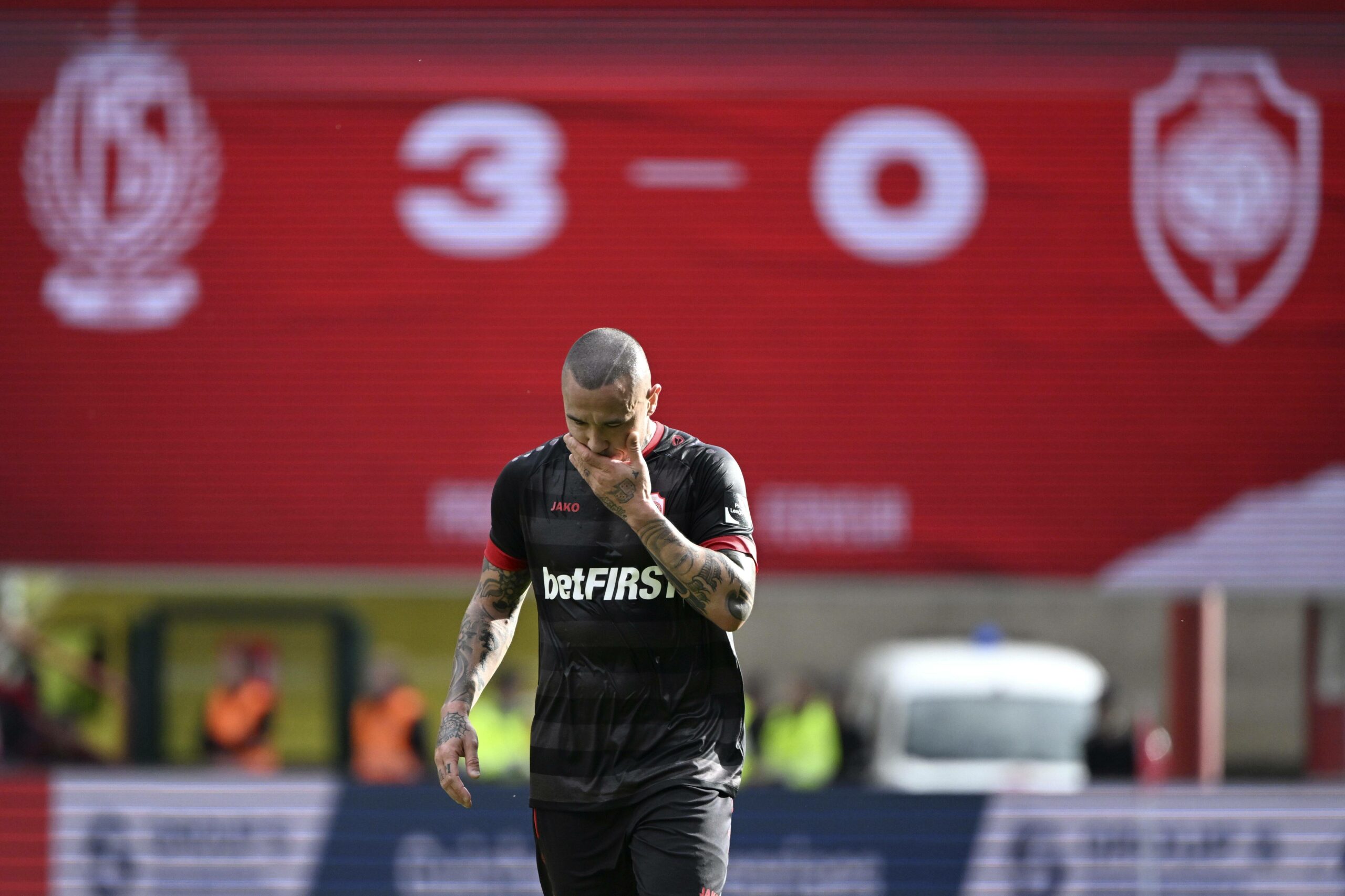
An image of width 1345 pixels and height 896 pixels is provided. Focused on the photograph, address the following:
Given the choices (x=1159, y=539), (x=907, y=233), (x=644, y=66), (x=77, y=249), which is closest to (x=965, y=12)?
(x=907, y=233)

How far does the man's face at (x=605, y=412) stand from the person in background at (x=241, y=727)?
8.36 m

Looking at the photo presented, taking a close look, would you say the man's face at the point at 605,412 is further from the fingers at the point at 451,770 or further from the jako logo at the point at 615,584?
the fingers at the point at 451,770

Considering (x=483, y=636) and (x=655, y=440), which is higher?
(x=655, y=440)

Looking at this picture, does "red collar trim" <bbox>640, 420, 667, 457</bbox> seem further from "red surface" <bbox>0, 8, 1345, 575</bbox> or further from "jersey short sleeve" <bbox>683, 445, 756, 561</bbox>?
"red surface" <bbox>0, 8, 1345, 575</bbox>

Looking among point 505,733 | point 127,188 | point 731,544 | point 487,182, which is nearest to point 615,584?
point 731,544

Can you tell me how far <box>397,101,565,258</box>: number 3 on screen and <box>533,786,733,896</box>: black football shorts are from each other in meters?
4.10

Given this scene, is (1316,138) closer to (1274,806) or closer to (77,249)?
(1274,806)

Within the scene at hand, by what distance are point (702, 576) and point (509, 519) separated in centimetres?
66

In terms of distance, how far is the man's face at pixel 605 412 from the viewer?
11.0 feet

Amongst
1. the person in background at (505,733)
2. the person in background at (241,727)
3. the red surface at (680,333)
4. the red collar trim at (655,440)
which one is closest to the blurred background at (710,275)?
the red surface at (680,333)

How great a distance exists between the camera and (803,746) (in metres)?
10.4

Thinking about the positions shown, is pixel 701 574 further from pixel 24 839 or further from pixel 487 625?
pixel 24 839

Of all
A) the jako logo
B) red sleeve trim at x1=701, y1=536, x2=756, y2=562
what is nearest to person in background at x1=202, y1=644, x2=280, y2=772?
the jako logo

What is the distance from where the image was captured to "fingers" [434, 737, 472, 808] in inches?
141
